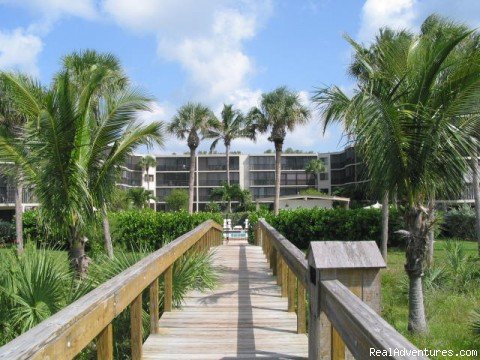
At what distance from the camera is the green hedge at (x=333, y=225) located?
2606cm

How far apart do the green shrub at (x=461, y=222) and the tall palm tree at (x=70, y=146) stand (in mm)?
26039

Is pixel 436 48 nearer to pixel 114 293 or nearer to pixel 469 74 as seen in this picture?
pixel 469 74

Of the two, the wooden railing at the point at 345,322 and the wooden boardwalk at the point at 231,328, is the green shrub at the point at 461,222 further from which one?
the wooden railing at the point at 345,322

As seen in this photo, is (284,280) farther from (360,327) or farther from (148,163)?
(148,163)

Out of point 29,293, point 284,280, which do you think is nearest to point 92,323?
point 29,293

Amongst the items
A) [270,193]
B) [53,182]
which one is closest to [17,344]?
[53,182]

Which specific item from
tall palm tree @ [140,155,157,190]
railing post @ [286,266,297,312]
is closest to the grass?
railing post @ [286,266,297,312]

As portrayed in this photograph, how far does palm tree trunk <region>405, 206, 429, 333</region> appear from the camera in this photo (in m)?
9.36

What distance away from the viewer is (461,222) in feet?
103

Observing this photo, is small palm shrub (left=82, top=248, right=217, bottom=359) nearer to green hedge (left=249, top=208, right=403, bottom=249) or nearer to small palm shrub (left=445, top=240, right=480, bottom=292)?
small palm shrub (left=445, top=240, right=480, bottom=292)

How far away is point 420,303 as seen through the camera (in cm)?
941

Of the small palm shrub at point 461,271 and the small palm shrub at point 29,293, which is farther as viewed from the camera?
the small palm shrub at point 461,271

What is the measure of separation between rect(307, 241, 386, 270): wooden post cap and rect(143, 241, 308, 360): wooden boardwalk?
1.70 meters

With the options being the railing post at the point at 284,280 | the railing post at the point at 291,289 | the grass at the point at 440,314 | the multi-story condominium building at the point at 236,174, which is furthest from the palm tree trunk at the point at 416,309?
the multi-story condominium building at the point at 236,174
